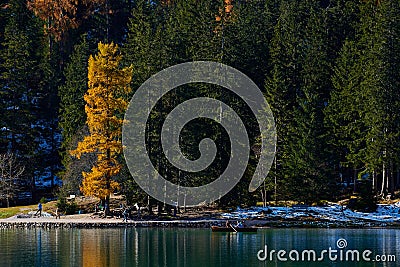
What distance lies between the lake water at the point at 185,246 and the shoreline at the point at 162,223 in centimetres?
167

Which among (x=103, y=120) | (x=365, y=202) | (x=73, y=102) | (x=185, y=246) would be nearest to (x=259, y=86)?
(x=365, y=202)

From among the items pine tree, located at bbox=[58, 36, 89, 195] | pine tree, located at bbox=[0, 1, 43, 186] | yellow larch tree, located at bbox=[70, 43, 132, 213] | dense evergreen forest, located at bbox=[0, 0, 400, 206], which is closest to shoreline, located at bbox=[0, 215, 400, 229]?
yellow larch tree, located at bbox=[70, 43, 132, 213]

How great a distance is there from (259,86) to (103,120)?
2119 centimetres

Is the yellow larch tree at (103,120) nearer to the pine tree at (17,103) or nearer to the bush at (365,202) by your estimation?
the pine tree at (17,103)

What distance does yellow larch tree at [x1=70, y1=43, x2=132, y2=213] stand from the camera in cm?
6284

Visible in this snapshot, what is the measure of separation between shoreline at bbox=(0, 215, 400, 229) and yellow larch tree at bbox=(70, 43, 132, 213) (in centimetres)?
288

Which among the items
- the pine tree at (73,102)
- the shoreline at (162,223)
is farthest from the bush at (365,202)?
the pine tree at (73,102)

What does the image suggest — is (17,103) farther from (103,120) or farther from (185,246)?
(185,246)

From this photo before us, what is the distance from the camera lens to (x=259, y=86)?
256 ft

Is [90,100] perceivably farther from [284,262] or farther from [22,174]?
[284,262]

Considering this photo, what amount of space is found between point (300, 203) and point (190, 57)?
18.5 meters

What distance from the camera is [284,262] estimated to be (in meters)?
40.4

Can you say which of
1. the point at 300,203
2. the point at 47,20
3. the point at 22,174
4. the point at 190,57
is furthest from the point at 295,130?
the point at 47,20

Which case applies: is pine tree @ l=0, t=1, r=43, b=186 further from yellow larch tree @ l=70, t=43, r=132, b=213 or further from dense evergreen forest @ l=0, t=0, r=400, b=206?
yellow larch tree @ l=70, t=43, r=132, b=213
